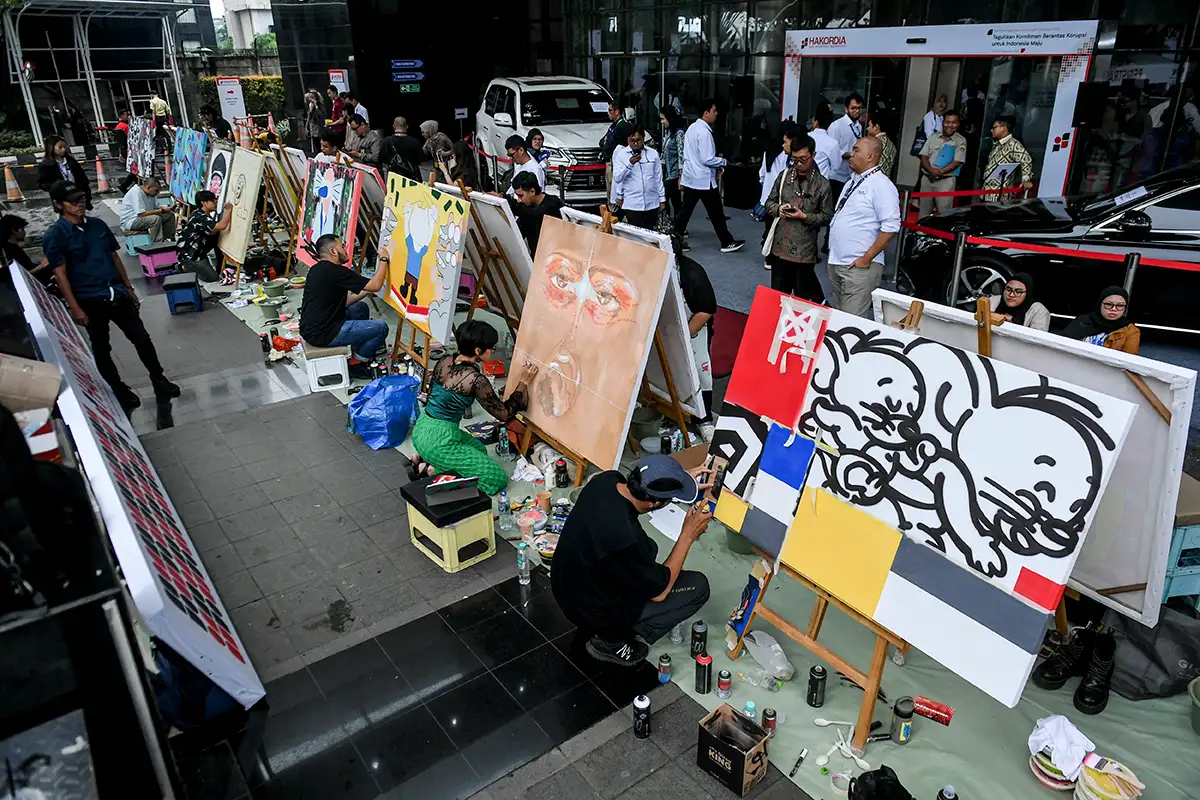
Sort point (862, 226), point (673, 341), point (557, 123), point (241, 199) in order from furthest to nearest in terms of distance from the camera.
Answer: point (557, 123) → point (241, 199) → point (862, 226) → point (673, 341)

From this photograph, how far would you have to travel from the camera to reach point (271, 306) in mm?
10023

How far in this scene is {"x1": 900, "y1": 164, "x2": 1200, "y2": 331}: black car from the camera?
7.62 meters

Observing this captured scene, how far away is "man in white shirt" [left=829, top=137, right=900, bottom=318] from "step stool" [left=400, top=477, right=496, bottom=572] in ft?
10.9

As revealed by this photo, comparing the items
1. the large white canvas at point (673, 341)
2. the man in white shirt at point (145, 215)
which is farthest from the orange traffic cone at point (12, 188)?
the large white canvas at point (673, 341)

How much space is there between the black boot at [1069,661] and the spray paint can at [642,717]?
2056 mm

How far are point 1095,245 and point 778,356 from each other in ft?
17.6

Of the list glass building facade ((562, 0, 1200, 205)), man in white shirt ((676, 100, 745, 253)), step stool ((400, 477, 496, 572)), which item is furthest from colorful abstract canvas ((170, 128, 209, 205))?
step stool ((400, 477, 496, 572))

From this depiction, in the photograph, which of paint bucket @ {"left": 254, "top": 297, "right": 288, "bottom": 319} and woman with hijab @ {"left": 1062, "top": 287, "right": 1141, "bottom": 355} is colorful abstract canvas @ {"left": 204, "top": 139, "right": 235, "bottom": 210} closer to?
paint bucket @ {"left": 254, "top": 297, "right": 288, "bottom": 319}

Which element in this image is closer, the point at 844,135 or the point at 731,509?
the point at 731,509

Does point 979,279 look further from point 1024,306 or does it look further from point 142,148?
point 142,148

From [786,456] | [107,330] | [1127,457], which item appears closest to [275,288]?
[107,330]

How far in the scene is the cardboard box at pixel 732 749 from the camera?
3.56 m

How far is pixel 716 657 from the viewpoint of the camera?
4473mm

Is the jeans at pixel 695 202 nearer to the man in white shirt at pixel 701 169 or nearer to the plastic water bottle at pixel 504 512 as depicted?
the man in white shirt at pixel 701 169
